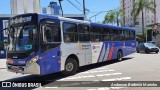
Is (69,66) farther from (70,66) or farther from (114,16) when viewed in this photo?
(114,16)

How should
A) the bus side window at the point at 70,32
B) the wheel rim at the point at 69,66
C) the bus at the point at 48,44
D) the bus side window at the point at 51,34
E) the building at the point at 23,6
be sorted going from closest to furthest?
the bus at the point at 48,44 < the bus side window at the point at 51,34 < the bus side window at the point at 70,32 < the wheel rim at the point at 69,66 < the building at the point at 23,6

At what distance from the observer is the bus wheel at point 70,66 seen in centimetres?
1373

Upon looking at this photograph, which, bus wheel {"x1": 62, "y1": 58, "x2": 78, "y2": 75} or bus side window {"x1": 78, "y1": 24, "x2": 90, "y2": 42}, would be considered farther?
bus side window {"x1": 78, "y1": 24, "x2": 90, "y2": 42}

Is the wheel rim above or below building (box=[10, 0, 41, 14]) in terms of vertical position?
below

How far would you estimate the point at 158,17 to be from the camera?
118 m

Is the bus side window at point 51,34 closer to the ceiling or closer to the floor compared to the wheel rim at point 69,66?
closer to the ceiling

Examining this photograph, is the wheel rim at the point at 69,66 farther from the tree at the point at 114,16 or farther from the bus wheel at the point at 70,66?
the tree at the point at 114,16

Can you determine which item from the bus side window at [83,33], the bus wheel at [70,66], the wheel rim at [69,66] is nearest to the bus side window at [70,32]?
the bus side window at [83,33]

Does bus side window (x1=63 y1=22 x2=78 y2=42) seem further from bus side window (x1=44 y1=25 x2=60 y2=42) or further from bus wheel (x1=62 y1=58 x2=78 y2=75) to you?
bus wheel (x1=62 y1=58 x2=78 y2=75)

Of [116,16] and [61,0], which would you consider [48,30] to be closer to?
[61,0]

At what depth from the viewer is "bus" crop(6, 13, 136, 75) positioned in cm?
1165

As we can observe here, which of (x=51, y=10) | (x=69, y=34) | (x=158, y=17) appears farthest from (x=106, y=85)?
(x=158, y=17)

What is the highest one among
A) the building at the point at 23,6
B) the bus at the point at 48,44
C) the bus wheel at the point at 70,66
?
the building at the point at 23,6

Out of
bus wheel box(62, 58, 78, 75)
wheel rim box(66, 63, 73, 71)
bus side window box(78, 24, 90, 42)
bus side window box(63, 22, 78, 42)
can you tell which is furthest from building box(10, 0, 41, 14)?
wheel rim box(66, 63, 73, 71)
